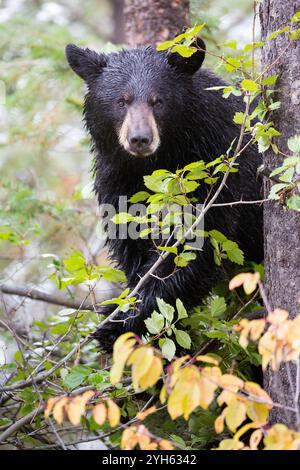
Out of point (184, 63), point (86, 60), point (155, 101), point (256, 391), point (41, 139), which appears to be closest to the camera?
point (256, 391)

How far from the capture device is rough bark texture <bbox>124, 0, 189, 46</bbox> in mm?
5793

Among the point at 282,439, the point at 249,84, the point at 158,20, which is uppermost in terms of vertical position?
the point at 158,20

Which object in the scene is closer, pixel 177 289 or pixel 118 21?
pixel 177 289

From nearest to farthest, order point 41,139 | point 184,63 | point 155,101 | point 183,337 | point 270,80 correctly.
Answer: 1. point 270,80
2. point 183,337
3. point 155,101
4. point 184,63
5. point 41,139

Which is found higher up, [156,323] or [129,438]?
[156,323]

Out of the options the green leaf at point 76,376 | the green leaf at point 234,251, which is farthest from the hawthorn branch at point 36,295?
the green leaf at point 234,251

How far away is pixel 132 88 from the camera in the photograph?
14.2 feet

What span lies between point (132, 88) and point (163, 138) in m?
0.37

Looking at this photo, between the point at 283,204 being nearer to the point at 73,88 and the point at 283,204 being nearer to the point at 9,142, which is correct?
the point at 73,88

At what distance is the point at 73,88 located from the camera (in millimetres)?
6762

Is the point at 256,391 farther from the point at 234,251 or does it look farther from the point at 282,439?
the point at 234,251

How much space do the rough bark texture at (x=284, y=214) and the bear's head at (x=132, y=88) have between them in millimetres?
846

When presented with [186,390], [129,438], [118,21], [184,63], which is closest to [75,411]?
[129,438]

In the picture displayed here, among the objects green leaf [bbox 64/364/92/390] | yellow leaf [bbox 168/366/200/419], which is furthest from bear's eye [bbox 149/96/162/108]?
yellow leaf [bbox 168/366/200/419]
